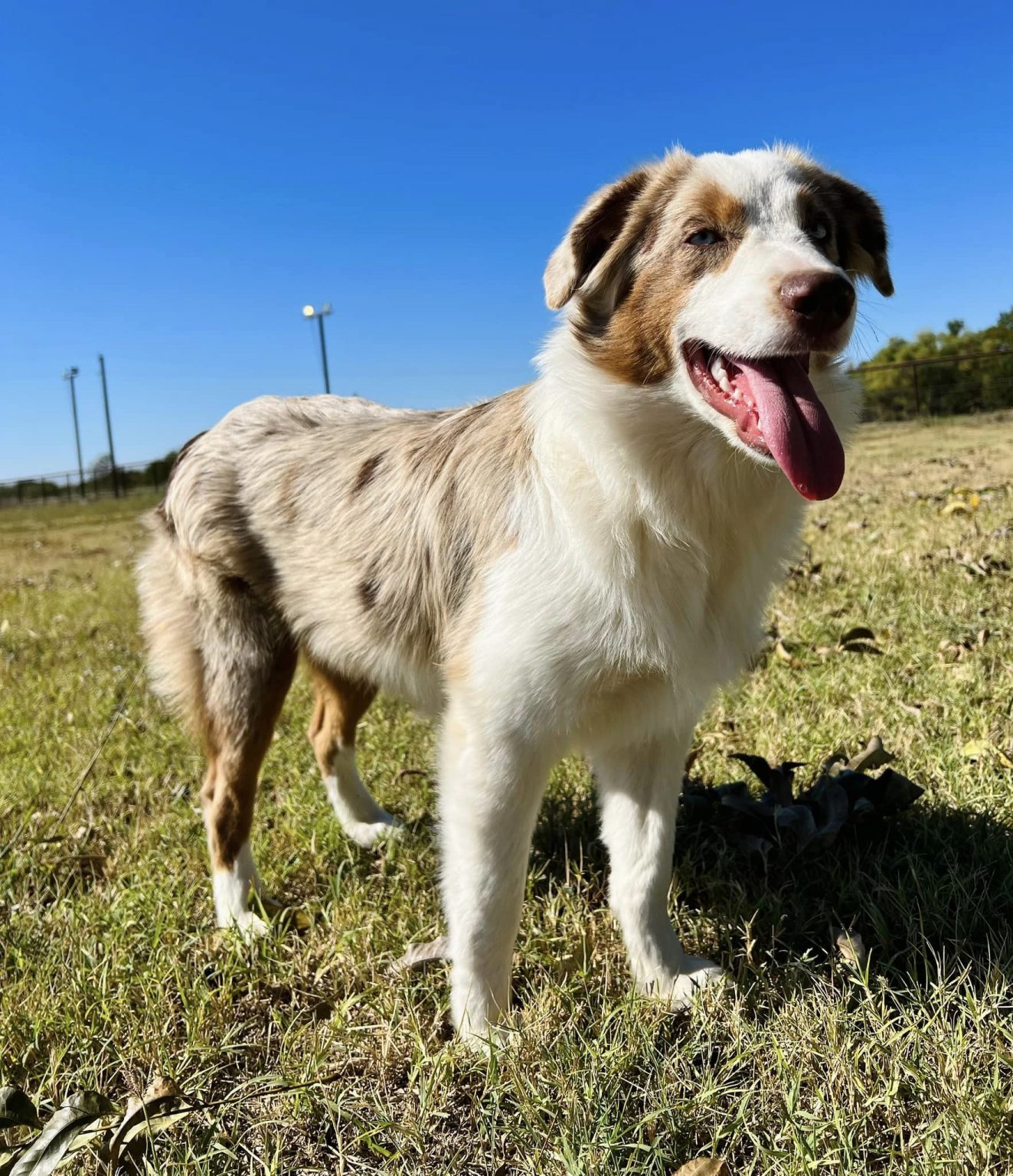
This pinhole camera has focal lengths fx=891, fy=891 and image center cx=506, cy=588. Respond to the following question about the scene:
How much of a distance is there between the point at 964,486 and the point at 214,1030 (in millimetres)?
9877

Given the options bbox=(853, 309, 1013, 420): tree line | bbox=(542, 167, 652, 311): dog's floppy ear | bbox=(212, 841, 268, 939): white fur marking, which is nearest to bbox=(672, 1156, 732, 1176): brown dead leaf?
bbox=(212, 841, 268, 939): white fur marking

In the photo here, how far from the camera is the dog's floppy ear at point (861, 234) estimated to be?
2.50 metres

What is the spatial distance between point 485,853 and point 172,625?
5.68 ft

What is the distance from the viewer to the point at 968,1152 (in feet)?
5.54

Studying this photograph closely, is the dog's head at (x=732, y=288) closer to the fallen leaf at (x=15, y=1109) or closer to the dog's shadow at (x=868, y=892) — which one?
the dog's shadow at (x=868, y=892)

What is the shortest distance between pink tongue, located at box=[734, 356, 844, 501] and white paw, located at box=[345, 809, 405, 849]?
205cm

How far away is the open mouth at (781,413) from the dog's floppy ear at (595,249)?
37cm

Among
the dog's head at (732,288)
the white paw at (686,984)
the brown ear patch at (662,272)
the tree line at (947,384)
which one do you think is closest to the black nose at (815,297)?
the dog's head at (732,288)

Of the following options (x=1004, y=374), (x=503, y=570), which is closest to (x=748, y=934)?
(x=503, y=570)

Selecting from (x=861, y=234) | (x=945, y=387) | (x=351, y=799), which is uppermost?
(x=945, y=387)

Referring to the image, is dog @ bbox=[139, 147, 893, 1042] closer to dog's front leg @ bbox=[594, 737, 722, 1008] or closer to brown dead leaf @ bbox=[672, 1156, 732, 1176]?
dog's front leg @ bbox=[594, 737, 722, 1008]

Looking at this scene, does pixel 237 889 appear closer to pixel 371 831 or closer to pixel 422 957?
pixel 371 831

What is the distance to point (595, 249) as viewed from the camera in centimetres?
235

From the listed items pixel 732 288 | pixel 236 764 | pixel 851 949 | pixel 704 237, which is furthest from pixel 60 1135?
pixel 704 237
